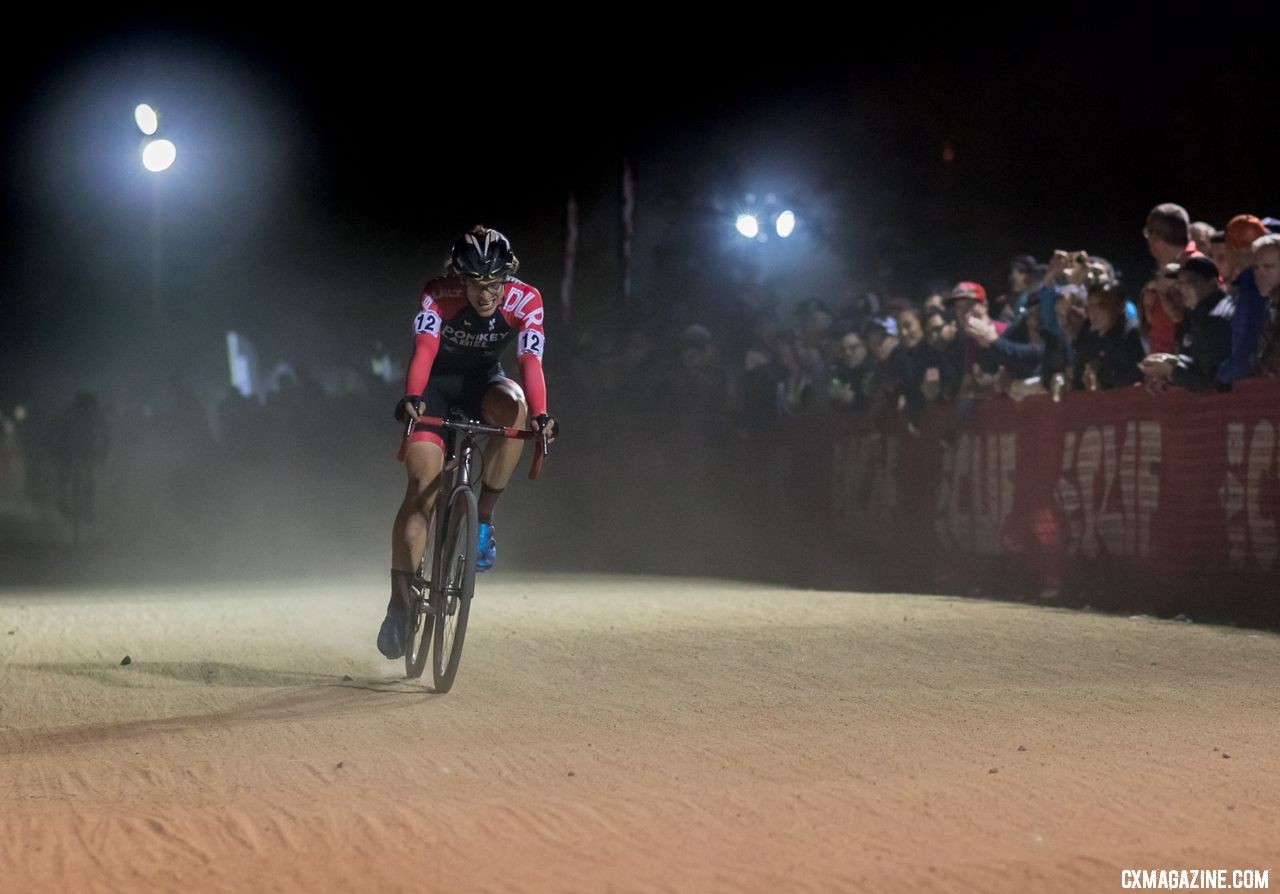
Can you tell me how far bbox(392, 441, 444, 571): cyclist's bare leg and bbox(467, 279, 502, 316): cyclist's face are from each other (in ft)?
2.26

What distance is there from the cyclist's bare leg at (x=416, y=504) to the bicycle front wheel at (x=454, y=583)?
0.18 metres

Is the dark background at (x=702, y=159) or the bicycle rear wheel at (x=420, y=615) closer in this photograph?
the bicycle rear wheel at (x=420, y=615)

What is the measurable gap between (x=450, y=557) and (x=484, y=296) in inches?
49.3

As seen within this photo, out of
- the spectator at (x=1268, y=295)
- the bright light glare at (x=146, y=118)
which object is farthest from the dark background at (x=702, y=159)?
the spectator at (x=1268, y=295)

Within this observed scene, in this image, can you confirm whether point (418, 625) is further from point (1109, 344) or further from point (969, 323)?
point (969, 323)

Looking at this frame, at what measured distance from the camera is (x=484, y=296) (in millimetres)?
7953

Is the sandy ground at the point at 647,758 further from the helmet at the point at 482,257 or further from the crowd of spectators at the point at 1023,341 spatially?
the crowd of spectators at the point at 1023,341

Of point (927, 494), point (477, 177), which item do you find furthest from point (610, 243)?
point (927, 494)

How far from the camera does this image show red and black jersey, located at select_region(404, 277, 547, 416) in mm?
8000

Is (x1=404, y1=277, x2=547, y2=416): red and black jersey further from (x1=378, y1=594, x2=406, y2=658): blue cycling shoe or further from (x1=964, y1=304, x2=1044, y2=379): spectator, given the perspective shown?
(x1=964, y1=304, x2=1044, y2=379): spectator

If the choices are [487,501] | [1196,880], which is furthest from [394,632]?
[1196,880]

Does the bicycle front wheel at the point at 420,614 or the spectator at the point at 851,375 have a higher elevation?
the spectator at the point at 851,375

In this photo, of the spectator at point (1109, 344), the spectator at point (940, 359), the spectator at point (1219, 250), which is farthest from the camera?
the spectator at point (940, 359)

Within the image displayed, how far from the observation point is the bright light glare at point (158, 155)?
65.8 feet
